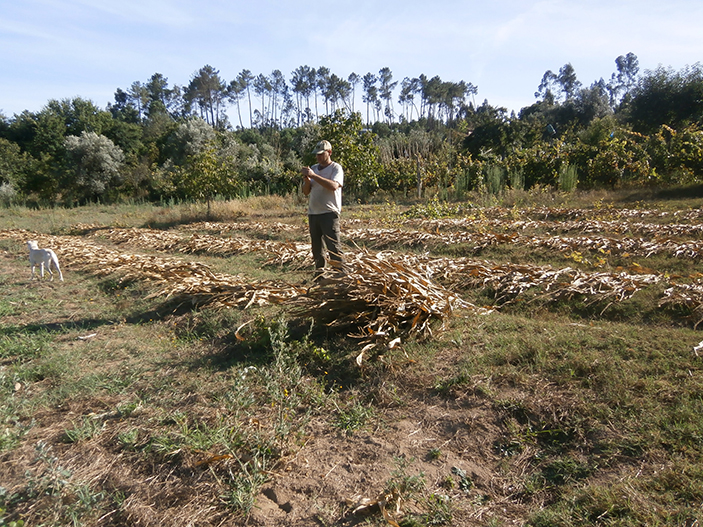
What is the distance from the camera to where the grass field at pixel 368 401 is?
2.07 metres

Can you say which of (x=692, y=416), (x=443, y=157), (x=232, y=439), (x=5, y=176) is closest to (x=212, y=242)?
(x=232, y=439)

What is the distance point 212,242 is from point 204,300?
16.2ft

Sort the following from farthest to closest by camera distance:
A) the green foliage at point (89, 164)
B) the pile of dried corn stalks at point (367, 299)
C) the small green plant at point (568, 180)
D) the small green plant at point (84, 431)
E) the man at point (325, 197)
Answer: the green foliage at point (89, 164) < the small green plant at point (568, 180) < the man at point (325, 197) < the pile of dried corn stalks at point (367, 299) < the small green plant at point (84, 431)

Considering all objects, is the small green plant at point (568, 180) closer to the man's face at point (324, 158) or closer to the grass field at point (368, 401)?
the grass field at point (368, 401)

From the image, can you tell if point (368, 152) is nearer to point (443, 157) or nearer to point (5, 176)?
point (443, 157)

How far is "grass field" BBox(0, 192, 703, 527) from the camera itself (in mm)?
2066

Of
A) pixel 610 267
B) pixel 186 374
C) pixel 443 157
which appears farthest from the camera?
pixel 443 157

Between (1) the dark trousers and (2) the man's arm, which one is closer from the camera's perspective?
(2) the man's arm

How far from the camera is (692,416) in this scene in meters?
2.30

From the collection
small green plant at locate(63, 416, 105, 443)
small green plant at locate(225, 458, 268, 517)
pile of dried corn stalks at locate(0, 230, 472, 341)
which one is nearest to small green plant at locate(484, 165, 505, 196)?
pile of dried corn stalks at locate(0, 230, 472, 341)

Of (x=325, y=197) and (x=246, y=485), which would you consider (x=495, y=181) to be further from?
(x=246, y=485)

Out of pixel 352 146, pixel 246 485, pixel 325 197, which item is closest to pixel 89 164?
pixel 352 146

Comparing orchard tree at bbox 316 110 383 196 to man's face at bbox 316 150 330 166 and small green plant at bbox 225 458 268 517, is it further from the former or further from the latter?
small green plant at bbox 225 458 268 517

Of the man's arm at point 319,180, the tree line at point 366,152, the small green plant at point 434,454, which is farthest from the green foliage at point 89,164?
the small green plant at point 434,454
